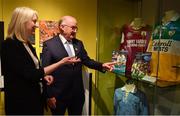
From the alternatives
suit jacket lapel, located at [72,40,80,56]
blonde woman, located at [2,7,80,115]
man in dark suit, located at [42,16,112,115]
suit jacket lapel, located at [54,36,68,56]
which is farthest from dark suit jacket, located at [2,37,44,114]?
suit jacket lapel, located at [72,40,80,56]

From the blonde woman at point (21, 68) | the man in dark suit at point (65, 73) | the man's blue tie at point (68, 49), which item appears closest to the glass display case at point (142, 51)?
the man in dark suit at point (65, 73)

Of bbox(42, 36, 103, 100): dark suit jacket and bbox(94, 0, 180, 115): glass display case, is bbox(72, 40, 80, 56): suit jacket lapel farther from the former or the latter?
bbox(94, 0, 180, 115): glass display case

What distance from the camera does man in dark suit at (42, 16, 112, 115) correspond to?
2.44 metres

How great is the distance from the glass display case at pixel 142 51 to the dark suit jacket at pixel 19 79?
84 centimetres

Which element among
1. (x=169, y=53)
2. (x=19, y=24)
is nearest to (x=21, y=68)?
(x=19, y=24)

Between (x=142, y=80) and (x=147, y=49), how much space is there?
249mm

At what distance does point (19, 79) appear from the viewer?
1.80 meters

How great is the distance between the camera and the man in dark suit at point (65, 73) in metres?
2.44

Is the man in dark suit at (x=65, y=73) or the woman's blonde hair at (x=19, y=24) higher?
the woman's blonde hair at (x=19, y=24)

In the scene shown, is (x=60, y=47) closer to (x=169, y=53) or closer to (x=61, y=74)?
(x=61, y=74)

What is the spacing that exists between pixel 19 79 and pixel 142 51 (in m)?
1.06

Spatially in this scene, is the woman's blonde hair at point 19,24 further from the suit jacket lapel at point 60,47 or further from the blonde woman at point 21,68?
the suit jacket lapel at point 60,47

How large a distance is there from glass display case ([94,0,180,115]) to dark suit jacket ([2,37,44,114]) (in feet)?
2.75

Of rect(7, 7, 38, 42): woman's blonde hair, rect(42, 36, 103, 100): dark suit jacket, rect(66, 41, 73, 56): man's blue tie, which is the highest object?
rect(7, 7, 38, 42): woman's blonde hair
